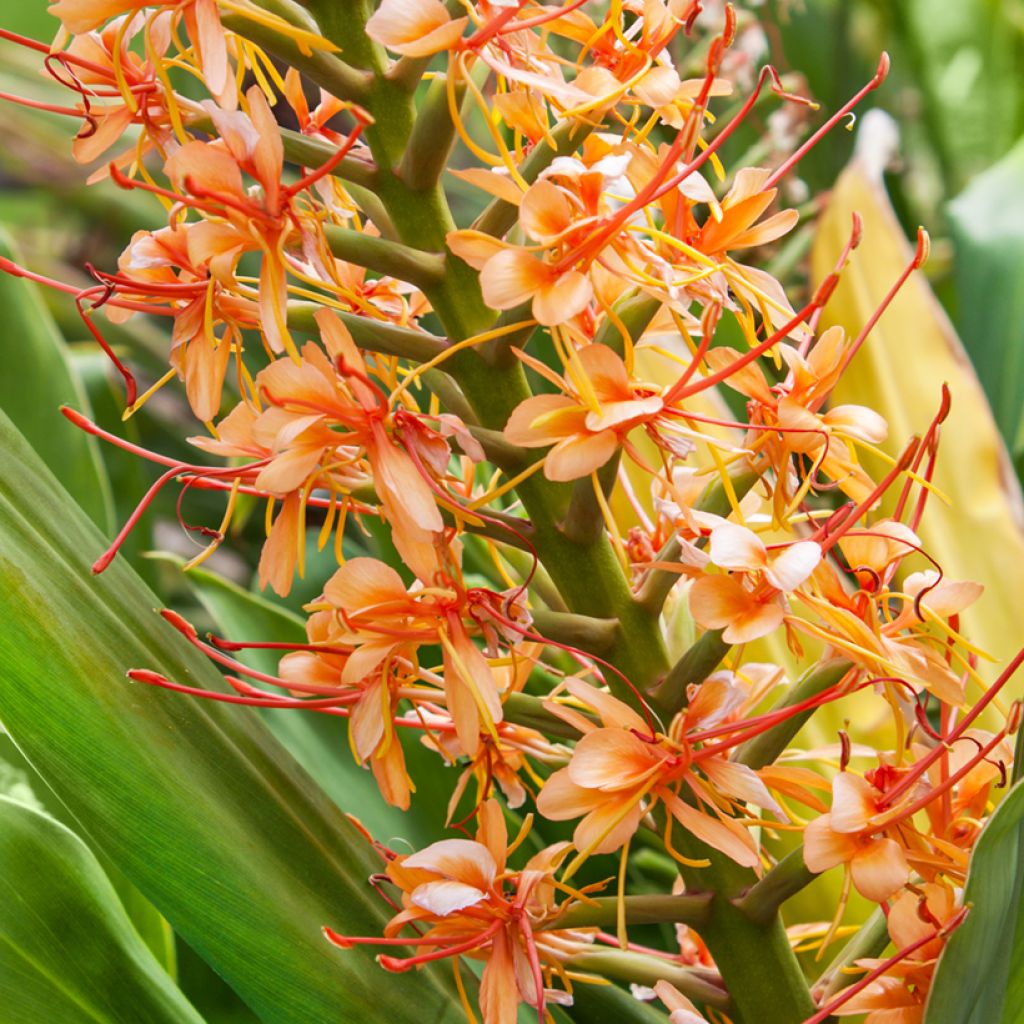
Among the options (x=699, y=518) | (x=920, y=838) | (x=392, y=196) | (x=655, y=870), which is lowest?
(x=655, y=870)

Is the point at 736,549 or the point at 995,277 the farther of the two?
the point at 995,277

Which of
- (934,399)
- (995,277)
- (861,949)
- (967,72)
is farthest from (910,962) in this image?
(967,72)

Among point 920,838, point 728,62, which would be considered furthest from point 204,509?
point 920,838

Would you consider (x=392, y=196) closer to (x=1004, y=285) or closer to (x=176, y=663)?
(x=176, y=663)

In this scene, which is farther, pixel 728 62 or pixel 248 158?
pixel 728 62

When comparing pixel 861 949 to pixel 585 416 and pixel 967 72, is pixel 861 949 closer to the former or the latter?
pixel 585 416

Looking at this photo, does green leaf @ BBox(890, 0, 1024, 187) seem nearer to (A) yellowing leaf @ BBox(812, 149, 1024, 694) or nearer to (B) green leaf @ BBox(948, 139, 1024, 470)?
(B) green leaf @ BBox(948, 139, 1024, 470)
